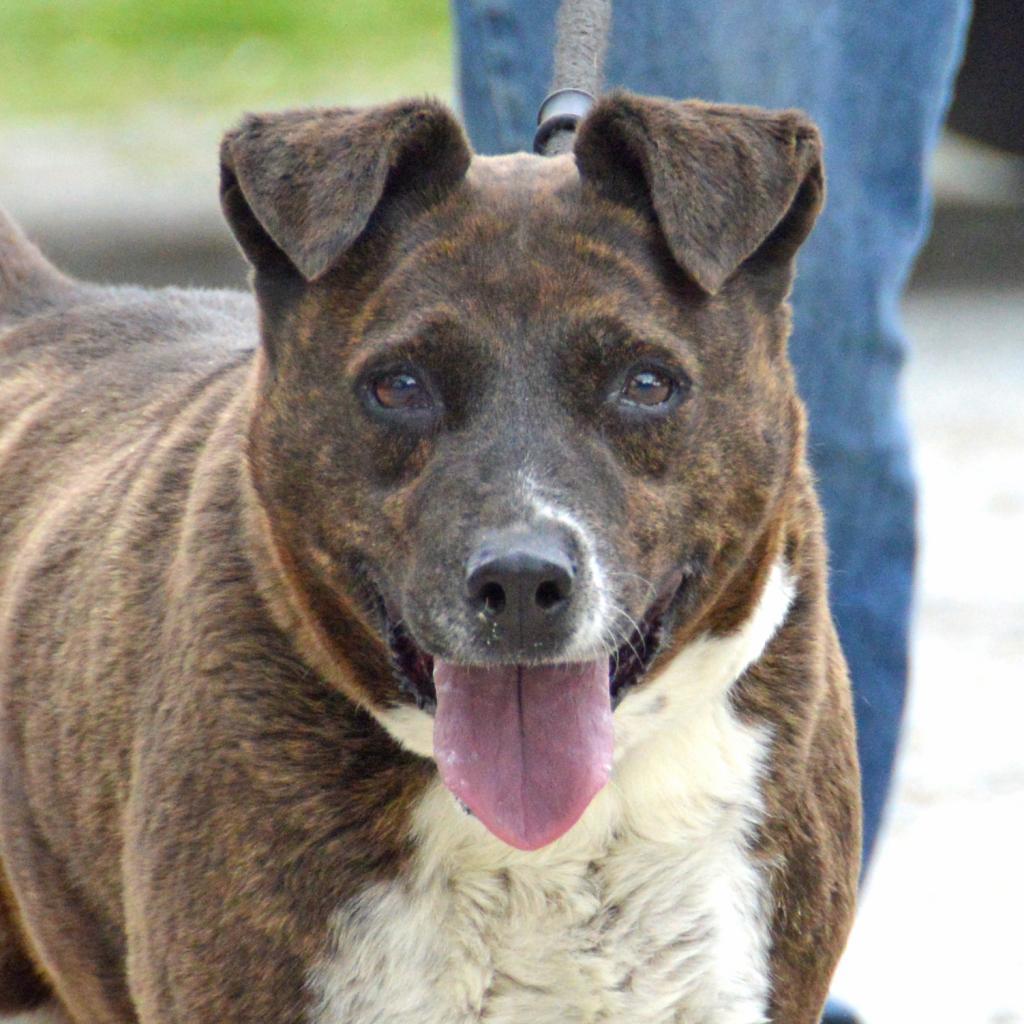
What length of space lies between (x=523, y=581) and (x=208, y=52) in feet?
45.0

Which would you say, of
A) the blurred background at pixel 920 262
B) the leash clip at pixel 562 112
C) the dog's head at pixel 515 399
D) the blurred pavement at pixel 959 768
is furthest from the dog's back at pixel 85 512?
the blurred pavement at pixel 959 768

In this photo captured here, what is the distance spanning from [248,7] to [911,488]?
13175 millimetres

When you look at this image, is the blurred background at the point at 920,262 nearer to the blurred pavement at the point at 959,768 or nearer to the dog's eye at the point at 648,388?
the blurred pavement at the point at 959,768

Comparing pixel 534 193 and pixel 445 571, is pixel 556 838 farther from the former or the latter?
pixel 534 193

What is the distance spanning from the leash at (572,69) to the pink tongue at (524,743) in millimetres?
968

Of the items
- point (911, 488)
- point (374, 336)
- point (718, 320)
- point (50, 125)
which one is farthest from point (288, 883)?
point (50, 125)

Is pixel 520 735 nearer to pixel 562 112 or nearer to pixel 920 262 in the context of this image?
pixel 562 112

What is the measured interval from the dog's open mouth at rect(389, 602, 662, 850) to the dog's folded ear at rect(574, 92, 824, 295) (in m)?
0.58

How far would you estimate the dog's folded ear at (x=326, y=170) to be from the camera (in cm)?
309

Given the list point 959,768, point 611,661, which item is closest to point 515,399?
point 611,661

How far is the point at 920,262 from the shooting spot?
1263 centimetres

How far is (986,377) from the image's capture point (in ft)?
33.5

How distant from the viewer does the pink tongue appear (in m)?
3.00

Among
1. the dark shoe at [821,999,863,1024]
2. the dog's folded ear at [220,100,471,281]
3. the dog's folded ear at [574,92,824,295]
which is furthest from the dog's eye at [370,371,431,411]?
the dark shoe at [821,999,863,1024]
